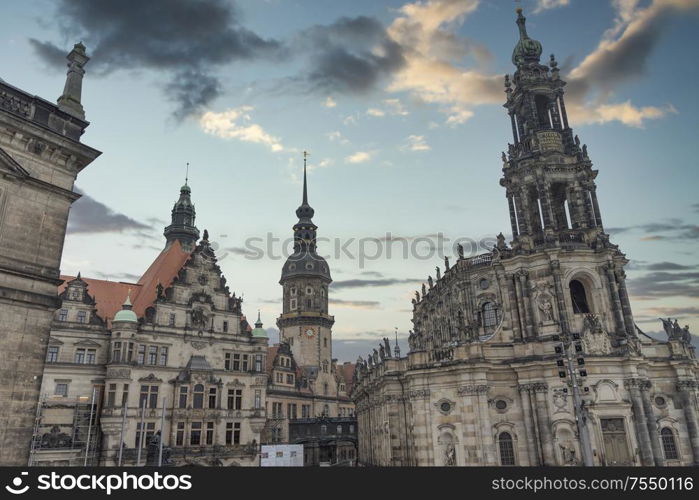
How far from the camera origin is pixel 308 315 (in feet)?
264

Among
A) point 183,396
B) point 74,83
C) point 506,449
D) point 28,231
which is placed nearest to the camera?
point 28,231

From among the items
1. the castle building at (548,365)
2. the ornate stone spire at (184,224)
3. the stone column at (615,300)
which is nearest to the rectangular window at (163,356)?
the castle building at (548,365)

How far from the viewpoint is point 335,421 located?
71875 millimetres

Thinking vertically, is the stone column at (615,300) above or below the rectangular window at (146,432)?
above

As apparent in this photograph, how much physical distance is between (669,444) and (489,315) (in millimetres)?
17885

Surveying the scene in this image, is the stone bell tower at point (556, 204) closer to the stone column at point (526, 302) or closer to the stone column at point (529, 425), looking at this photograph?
the stone column at point (526, 302)

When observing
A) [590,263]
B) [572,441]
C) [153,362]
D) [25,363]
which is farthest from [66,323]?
[590,263]

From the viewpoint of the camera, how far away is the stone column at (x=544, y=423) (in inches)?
1361

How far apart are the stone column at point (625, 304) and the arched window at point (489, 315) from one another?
12031mm

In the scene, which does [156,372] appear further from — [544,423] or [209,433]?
[544,423]

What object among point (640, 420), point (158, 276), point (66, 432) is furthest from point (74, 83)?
point (640, 420)
